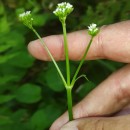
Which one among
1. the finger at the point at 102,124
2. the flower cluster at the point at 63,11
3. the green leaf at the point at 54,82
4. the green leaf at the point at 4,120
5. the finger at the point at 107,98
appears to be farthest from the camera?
the green leaf at the point at 54,82

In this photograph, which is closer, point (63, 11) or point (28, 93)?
point (63, 11)

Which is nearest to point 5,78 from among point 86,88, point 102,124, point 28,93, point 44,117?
point 28,93

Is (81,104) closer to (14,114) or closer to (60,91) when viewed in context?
(60,91)

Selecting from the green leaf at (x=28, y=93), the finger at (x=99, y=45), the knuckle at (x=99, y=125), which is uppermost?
the finger at (x=99, y=45)

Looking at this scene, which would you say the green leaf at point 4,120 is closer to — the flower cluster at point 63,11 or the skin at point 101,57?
the skin at point 101,57

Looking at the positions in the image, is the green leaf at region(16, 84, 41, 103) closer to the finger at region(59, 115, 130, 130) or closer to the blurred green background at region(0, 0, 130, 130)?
the blurred green background at region(0, 0, 130, 130)

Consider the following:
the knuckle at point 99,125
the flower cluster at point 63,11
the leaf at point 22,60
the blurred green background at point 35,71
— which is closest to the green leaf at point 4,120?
the blurred green background at point 35,71

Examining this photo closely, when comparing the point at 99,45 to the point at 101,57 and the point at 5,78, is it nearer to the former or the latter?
the point at 101,57
